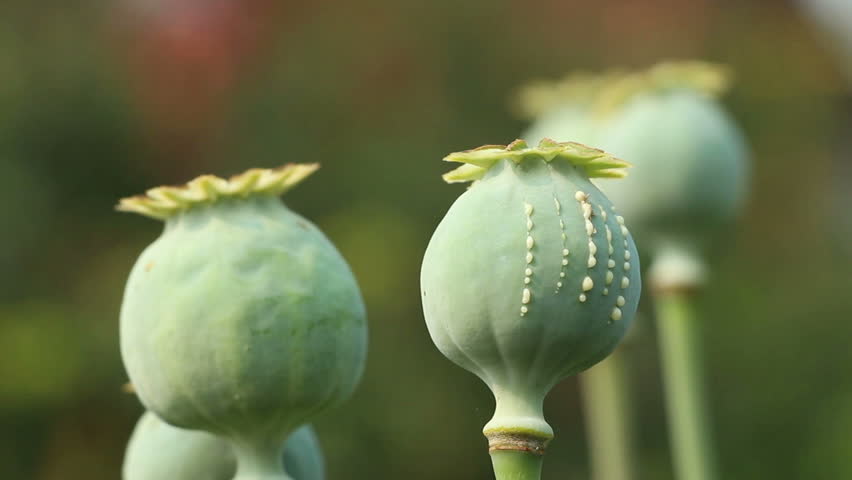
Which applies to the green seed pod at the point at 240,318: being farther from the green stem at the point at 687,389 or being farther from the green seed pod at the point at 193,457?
the green stem at the point at 687,389

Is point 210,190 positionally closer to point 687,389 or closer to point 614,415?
point 687,389

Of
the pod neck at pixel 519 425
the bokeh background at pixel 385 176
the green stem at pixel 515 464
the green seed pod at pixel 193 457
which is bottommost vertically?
the green stem at pixel 515 464

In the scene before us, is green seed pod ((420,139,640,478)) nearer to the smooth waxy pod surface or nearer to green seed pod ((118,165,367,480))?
green seed pod ((118,165,367,480))

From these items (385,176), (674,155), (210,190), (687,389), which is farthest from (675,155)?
(385,176)

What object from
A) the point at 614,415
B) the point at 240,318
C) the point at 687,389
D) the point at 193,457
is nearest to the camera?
the point at 240,318

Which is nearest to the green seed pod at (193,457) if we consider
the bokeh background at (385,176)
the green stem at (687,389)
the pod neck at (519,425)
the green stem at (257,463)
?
the green stem at (257,463)
